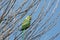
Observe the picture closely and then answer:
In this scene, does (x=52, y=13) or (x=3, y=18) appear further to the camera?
(x=52, y=13)

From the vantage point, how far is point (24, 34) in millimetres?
1391

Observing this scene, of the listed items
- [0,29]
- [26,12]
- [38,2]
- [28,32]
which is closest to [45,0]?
[38,2]

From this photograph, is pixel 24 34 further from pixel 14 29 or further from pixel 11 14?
pixel 11 14

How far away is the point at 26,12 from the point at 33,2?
0.13 meters

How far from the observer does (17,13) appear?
1407mm

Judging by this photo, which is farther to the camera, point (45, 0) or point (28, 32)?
point (45, 0)

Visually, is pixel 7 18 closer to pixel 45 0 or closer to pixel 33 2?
pixel 33 2

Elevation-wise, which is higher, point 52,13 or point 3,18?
point 3,18

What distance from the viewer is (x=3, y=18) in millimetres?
1350

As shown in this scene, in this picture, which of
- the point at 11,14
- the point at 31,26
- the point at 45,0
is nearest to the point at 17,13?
the point at 11,14

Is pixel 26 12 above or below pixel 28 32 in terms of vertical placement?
above

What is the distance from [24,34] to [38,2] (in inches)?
14.1

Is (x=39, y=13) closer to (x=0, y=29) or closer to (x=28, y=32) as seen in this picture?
(x=28, y=32)

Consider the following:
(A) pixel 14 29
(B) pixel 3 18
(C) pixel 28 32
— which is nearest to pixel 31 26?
(C) pixel 28 32
